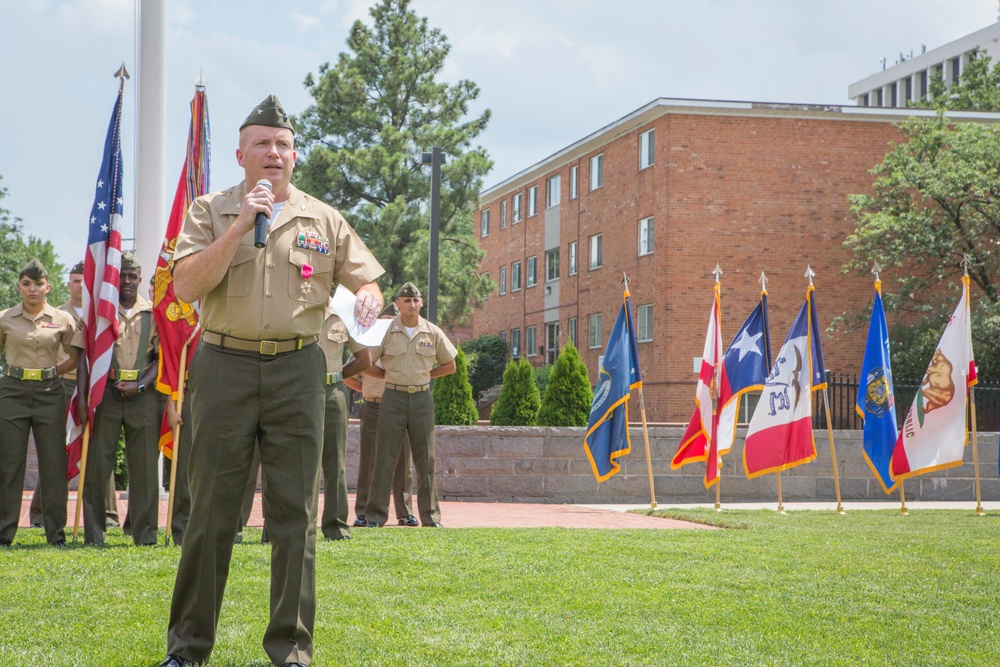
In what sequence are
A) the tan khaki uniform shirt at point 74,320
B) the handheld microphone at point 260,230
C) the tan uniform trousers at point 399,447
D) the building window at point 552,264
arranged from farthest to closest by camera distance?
the building window at point 552,264 → the tan uniform trousers at point 399,447 → the tan khaki uniform shirt at point 74,320 → the handheld microphone at point 260,230

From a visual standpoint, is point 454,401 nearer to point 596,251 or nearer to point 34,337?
point 34,337

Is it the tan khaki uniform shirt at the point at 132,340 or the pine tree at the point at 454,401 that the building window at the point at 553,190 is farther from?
the tan khaki uniform shirt at the point at 132,340

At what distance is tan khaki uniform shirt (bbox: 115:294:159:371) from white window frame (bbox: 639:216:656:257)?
27.7 meters

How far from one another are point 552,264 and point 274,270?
1666 inches

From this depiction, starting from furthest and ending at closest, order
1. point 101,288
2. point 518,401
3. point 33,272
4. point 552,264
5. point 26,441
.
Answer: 1. point 552,264
2. point 518,401
3. point 33,272
4. point 26,441
5. point 101,288

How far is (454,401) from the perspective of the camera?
68.9ft

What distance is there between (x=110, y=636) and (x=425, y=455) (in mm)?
6498

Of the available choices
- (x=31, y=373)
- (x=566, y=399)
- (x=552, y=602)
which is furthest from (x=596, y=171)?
(x=552, y=602)

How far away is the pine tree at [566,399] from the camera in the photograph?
18.5m

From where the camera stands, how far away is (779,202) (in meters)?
35.2

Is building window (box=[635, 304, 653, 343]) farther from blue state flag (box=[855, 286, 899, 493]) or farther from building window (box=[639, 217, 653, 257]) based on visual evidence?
blue state flag (box=[855, 286, 899, 493])

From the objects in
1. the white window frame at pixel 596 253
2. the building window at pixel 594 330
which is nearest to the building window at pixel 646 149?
the white window frame at pixel 596 253

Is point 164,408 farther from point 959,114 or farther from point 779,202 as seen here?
point 959,114

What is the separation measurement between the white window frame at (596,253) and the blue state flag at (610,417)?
26.0 m
